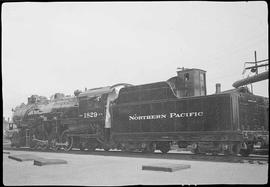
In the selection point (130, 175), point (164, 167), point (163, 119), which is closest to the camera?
point (130, 175)

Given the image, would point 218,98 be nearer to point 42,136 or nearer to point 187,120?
point 187,120

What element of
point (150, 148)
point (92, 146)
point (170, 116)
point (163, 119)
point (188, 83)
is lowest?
point (92, 146)

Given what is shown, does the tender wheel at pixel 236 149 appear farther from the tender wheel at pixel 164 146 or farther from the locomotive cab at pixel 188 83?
the tender wheel at pixel 164 146

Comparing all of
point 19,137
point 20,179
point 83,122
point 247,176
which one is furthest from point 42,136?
point 247,176

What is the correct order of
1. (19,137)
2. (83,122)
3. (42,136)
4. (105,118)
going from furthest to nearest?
1. (19,137)
2. (42,136)
3. (83,122)
4. (105,118)

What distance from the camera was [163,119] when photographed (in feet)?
48.0

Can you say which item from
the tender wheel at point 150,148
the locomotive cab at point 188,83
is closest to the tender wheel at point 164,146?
the tender wheel at point 150,148

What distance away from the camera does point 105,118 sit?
1741 centimetres

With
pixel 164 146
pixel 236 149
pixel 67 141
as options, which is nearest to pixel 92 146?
pixel 67 141

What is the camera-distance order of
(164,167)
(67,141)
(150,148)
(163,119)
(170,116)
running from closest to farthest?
1. (164,167)
2. (170,116)
3. (163,119)
4. (150,148)
5. (67,141)

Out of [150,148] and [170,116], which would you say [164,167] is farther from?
[150,148]

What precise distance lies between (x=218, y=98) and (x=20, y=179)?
314 inches

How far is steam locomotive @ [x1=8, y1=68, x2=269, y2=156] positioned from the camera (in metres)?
12.9

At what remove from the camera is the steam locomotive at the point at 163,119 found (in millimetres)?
12945
